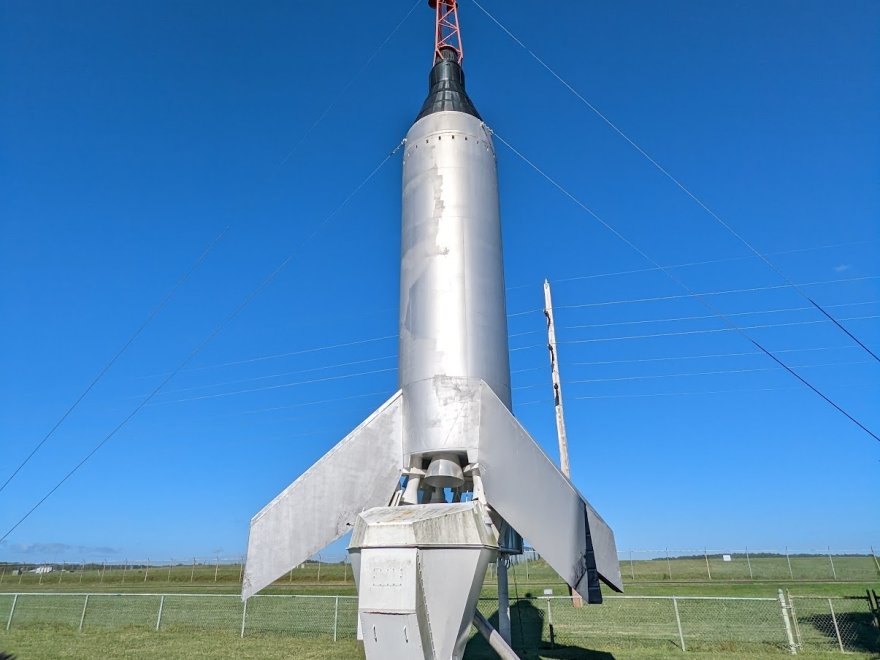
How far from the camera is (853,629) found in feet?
42.1

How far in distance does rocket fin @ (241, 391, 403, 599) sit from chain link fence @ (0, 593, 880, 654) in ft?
20.8

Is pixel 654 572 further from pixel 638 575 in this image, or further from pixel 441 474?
pixel 441 474

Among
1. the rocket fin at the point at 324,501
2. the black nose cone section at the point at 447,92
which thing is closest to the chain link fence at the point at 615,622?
the rocket fin at the point at 324,501

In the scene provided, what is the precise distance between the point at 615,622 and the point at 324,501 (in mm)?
11093

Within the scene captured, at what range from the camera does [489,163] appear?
8953 mm

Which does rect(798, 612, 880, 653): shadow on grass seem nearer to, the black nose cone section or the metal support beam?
the metal support beam

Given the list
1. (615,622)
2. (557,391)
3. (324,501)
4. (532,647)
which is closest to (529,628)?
(615,622)

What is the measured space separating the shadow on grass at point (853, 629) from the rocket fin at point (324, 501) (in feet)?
32.7

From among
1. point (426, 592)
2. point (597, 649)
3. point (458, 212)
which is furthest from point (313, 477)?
point (597, 649)

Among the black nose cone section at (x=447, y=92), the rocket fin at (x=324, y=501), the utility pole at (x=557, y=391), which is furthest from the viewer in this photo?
the utility pole at (x=557, y=391)

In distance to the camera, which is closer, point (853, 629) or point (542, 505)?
point (542, 505)

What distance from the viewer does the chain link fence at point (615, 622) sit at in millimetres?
11578

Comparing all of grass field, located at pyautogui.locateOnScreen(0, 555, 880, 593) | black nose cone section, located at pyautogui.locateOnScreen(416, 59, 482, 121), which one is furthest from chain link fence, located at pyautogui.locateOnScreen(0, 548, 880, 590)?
black nose cone section, located at pyautogui.locateOnScreen(416, 59, 482, 121)

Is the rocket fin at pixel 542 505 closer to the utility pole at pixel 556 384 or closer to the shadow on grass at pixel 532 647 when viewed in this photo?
the shadow on grass at pixel 532 647
